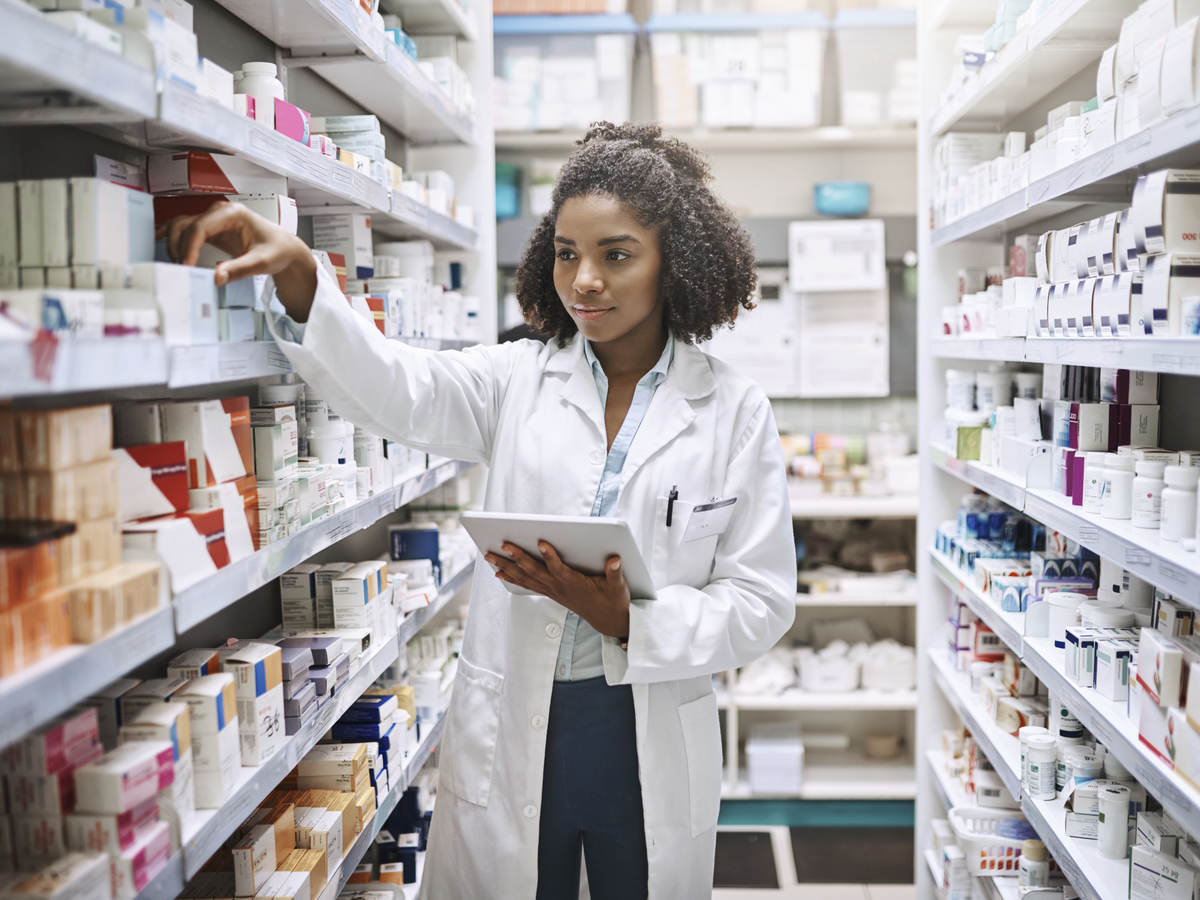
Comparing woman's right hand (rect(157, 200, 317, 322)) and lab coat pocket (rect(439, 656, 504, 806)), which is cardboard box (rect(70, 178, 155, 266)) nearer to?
woman's right hand (rect(157, 200, 317, 322))

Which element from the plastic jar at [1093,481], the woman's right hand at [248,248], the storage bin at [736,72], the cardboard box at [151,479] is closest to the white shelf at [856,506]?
the storage bin at [736,72]

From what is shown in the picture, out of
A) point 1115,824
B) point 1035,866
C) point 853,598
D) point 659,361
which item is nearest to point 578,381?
point 659,361

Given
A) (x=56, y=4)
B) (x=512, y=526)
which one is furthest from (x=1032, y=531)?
(x=56, y=4)

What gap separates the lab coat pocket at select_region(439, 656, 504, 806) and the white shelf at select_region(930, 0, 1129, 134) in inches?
74.3

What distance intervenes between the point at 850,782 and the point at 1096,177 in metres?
3.33

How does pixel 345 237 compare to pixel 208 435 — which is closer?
pixel 208 435

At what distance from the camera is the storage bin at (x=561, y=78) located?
179 inches

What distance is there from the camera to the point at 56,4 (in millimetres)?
1329

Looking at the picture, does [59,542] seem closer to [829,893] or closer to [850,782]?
[829,893]

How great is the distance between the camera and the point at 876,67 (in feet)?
15.2

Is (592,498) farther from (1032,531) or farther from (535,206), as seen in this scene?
(535,206)

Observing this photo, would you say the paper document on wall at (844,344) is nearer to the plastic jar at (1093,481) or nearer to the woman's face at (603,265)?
the plastic jar at (1093,481)

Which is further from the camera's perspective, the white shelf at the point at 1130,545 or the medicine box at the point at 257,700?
the medicine box at the point at 257,700

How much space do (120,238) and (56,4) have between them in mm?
300
